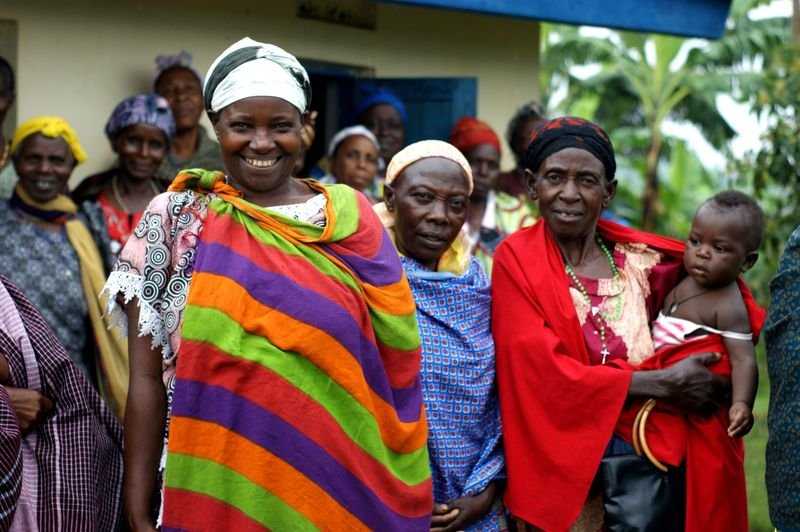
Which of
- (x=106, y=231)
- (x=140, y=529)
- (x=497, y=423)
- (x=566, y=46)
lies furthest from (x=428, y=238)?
(x=566, y=46)

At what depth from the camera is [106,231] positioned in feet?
18.2

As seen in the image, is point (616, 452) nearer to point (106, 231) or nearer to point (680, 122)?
point (106, 231)

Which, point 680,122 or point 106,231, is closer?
point 106,231

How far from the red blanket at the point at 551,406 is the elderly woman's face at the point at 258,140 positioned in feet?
3.40

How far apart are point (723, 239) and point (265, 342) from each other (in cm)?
168

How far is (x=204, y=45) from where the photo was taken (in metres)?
7.14

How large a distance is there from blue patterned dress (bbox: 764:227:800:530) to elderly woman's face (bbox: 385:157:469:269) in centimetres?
99

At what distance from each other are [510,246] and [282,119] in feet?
3.78

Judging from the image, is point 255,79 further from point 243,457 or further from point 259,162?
point 243,457

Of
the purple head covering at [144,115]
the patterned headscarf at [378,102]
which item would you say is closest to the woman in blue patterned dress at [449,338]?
the purple head covering at [144,115]

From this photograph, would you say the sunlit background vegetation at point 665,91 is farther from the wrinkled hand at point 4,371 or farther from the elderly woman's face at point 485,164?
the wrinkled hand at point 4,371

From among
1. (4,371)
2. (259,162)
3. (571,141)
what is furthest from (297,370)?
(571,141)

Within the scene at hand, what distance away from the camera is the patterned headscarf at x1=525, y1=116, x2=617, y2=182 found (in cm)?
386

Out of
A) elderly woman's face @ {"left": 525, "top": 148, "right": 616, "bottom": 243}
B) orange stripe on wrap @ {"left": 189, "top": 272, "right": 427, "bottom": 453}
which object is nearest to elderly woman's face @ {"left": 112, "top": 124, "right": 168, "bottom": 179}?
elderly woman's face @ {"left": 525, "top": 148, "right": 616, "bottom": 243}
